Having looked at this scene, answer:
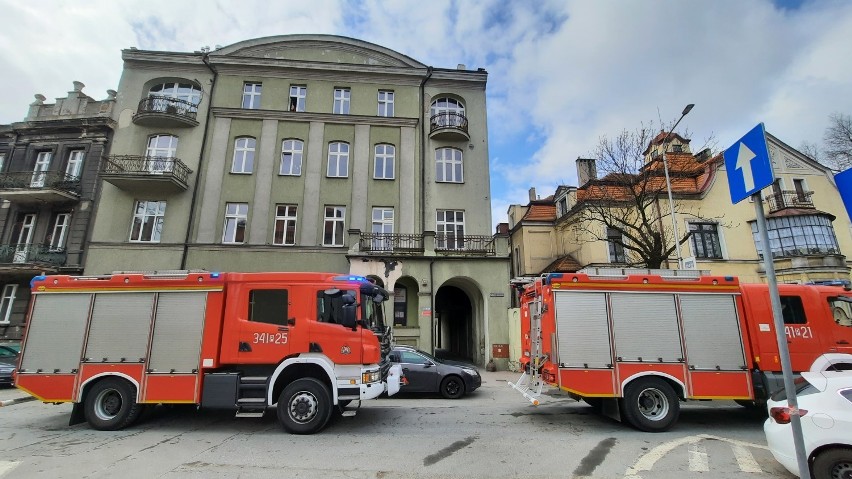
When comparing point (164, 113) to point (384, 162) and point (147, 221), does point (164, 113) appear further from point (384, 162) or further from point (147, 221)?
point (384, 162)

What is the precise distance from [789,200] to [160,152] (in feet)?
125

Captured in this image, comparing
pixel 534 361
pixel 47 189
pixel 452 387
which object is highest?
pixel 47 189

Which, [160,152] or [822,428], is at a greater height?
[160,152]

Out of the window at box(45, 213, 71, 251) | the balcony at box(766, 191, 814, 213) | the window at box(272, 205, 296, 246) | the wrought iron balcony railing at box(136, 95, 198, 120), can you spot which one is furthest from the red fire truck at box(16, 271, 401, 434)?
the balcony at box(766, 191, 814, 213)

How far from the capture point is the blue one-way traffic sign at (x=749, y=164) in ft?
11.3

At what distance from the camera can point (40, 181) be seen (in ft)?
66.7

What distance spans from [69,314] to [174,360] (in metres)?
2.76

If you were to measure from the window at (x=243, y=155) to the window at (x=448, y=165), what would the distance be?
1016 cm

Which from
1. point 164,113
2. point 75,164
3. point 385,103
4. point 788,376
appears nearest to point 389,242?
point 385,103

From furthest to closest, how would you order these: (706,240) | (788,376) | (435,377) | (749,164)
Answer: (706,240) → (435,377) → (749,164) → (788,376)

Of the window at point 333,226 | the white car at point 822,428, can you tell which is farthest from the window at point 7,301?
the white car at point 822,428

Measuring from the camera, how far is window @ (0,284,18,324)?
62.5 feet

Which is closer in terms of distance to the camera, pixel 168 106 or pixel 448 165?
pixel 168 106

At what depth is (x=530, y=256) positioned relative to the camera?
27.6 m
